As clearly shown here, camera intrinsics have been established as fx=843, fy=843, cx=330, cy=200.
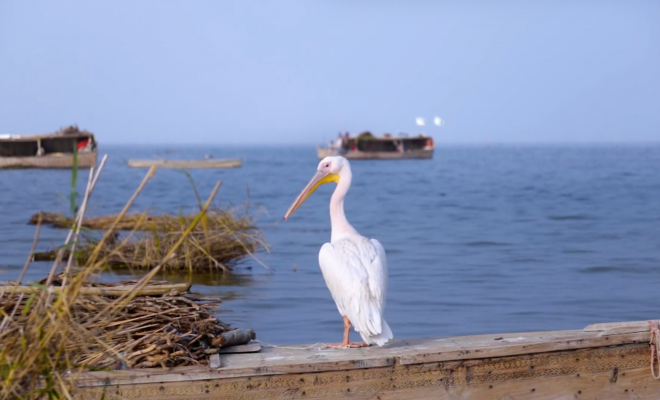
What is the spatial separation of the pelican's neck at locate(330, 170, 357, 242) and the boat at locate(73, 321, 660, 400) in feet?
2.86

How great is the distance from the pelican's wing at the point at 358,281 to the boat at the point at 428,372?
0.64ft

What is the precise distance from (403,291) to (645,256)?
18.3 ft

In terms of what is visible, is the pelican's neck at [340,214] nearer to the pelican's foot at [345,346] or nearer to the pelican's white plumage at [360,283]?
the pelican's white plumage at [360,283]

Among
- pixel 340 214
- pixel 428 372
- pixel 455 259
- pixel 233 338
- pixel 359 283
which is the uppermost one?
pixel 340 214

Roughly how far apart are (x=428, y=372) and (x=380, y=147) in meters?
60.2

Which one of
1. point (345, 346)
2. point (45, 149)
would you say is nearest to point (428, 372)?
point (345, 346)

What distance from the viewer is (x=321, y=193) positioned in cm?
2992

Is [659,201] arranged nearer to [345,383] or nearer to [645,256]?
[645,256]

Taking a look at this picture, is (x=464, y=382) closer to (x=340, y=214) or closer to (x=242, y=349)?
(x=242, y=349)

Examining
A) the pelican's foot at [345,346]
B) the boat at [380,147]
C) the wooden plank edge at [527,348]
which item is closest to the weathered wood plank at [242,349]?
the pelican's foot at [345,346]

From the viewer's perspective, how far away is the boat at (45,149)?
145 feet

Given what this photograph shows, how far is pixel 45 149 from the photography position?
4678cm

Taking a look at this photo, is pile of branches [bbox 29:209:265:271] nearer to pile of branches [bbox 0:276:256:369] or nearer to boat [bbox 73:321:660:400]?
pile of branches [bbox 0:276:256:369]


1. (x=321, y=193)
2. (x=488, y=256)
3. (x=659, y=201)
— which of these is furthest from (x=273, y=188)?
(x=488, y=256)
